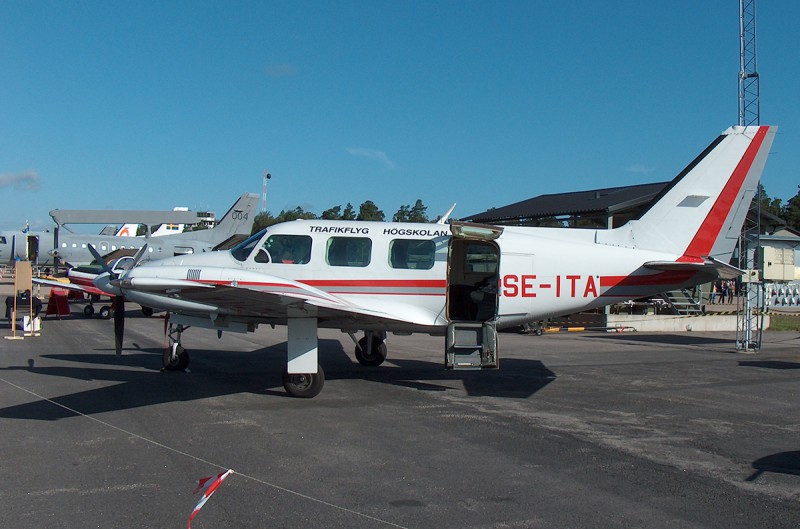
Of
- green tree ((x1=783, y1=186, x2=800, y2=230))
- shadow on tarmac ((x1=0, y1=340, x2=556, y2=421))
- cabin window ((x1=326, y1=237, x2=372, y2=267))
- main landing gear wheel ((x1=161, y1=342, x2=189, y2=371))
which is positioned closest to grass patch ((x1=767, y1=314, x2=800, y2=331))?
shadow on tarmac ((x1=0, y1=340, x2=556, y2=421))

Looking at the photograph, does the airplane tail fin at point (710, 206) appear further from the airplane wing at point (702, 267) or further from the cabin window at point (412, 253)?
the cabin window at point (412, 253)

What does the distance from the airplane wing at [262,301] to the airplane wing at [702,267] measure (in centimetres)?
415

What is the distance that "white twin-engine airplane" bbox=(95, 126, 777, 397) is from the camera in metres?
11.4

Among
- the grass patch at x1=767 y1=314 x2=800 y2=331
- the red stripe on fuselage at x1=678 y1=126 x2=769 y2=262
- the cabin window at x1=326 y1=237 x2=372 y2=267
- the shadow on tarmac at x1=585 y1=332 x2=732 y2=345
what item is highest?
the red stripe on fuselage at x1=678 y1=126 x2=769 y2=262

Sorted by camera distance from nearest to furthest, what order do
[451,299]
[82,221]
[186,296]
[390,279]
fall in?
[186,296] → [390,279] → [451,299] → [82,221]

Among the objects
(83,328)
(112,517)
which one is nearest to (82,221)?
(83,328)

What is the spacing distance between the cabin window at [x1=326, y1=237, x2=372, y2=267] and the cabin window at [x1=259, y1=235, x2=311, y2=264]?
0.42 m

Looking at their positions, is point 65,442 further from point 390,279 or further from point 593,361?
point 593,361

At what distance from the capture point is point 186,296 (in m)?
9.26

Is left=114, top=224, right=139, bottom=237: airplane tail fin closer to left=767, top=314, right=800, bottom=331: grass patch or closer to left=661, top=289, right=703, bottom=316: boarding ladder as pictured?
left=661, top=289, right=703, bottom=316: boarding ladder

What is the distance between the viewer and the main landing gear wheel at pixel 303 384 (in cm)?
1069

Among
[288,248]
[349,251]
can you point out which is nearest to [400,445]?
[349,251]

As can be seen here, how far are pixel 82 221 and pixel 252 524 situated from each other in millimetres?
48864

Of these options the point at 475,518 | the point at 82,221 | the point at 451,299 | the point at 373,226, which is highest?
the point at 82,221
